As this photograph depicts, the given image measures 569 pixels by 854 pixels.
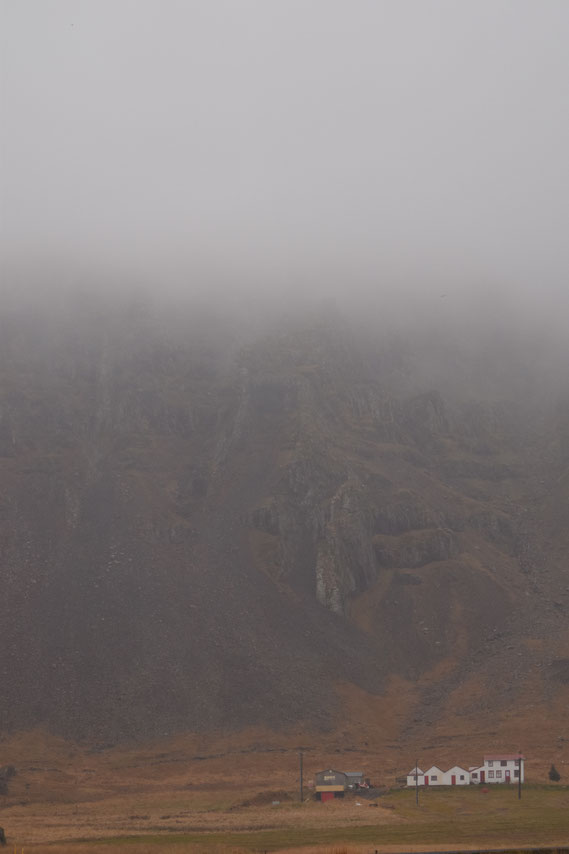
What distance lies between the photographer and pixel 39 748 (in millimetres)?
85125

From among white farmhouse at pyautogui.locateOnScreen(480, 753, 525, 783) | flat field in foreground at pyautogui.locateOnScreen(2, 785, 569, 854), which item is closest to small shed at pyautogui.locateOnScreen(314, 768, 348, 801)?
flat field in foreground at pyautogui.locateOnScreen(2, 785, 569, 854)

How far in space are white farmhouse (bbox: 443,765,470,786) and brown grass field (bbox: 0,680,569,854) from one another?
84.1 inches

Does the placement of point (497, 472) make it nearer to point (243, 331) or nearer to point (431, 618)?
point (431, 618)

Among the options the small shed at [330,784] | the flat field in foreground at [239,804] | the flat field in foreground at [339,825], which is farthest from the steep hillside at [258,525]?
the flat field in foreground at [339,825]

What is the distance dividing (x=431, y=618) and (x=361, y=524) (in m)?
21.6

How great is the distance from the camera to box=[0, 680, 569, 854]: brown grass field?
49219 millimetres

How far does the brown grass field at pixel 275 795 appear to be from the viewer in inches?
1938

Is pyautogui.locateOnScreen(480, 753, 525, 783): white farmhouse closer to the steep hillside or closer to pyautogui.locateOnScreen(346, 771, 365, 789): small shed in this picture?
pyautogui.locateOnScreen(346, 771, 365, 789): small shed

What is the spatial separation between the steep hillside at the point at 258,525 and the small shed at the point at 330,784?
2121 centimetres

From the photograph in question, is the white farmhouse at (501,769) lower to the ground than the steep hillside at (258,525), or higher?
lower

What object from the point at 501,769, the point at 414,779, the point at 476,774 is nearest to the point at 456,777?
the point at 476,774

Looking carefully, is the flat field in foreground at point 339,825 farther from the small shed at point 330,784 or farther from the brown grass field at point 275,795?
the small shed at point 330,784

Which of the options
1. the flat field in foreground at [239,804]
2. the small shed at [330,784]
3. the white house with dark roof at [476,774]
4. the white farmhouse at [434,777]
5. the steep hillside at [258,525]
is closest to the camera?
the flat field in foreground at [239,804]

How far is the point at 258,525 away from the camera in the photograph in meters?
129
